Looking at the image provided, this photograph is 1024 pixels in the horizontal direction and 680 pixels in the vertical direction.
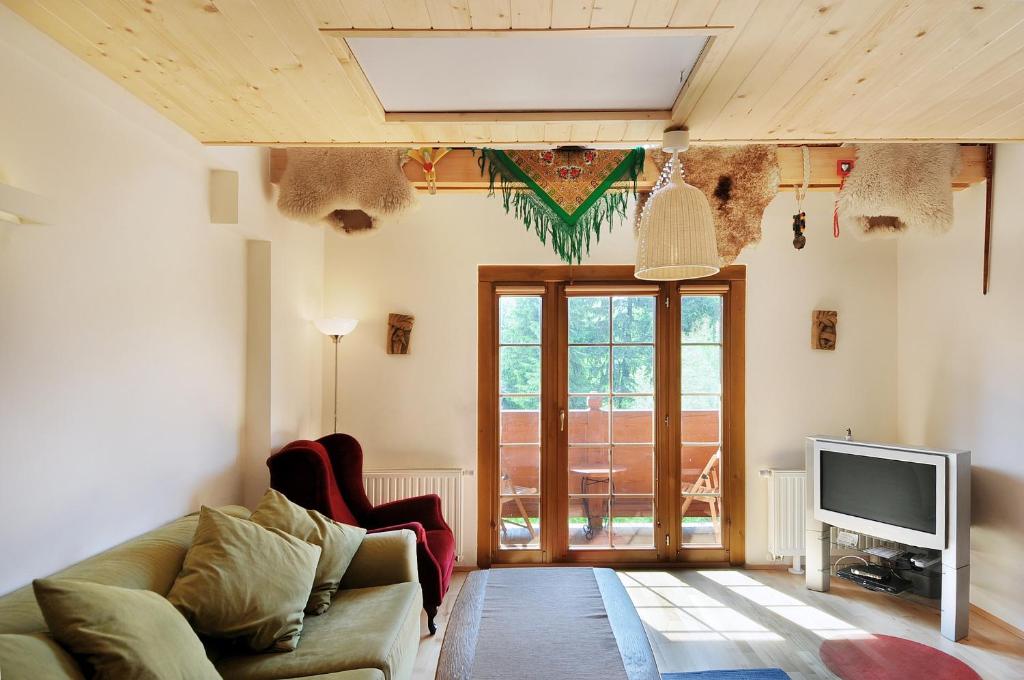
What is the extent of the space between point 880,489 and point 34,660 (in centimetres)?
394

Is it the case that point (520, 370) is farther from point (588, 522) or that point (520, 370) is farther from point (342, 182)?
point (342, 182)

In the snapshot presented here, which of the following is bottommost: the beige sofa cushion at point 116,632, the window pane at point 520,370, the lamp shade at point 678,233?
the beige sofa cushion at point 116,632

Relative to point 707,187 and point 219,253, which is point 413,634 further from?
point 707,187

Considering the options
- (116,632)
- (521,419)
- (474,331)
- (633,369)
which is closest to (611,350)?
(633,369)

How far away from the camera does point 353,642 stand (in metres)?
2.14

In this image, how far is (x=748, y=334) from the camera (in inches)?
167

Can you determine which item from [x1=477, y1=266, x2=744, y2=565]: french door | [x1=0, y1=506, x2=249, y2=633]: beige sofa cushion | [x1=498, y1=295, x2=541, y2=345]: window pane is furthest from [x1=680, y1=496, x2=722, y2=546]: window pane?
[x1=0, y1=506, x2=249, y2=633]: beige sofa cushion

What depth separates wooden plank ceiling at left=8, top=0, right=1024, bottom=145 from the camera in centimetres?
146

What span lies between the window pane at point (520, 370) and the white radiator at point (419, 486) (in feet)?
2.36

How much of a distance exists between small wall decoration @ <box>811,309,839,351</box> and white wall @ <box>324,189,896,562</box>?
0.05 meters

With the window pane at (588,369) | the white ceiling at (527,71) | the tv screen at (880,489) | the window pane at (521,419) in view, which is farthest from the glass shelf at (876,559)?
the white ceiling at (527,71)

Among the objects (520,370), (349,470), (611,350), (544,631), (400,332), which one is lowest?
(544,631)

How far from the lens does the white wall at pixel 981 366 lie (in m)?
3.23

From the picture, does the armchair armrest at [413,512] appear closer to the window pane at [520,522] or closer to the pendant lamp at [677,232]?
the window pane at [520,522]
